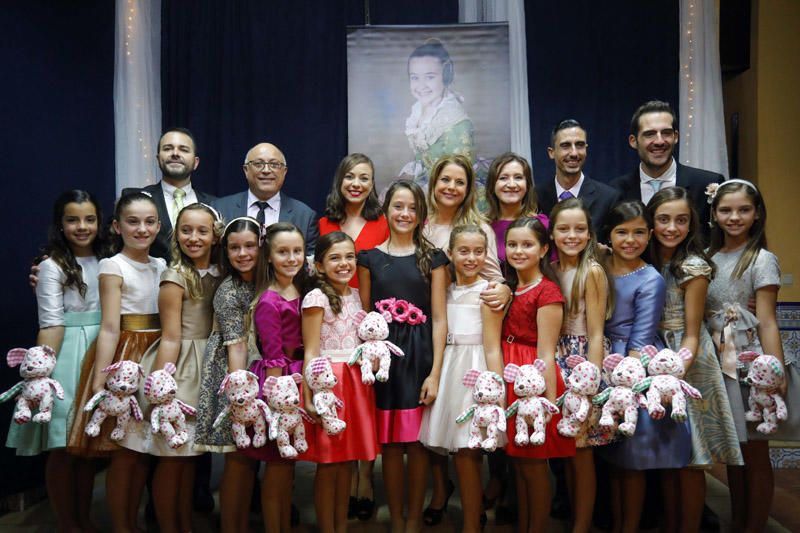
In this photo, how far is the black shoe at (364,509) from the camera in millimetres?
3395

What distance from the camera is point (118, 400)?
2.82 meters

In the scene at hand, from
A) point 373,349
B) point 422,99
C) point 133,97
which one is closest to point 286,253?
point 373,349

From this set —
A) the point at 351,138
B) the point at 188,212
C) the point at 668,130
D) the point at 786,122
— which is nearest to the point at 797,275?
the point at 786,122

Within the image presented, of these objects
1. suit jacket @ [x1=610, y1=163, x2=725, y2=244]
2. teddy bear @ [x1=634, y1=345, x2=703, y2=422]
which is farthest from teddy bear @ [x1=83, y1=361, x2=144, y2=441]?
suit jacket @ [x1=610, y1=163, x2=725, y2=244]

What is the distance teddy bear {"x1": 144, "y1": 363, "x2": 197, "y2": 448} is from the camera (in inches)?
109

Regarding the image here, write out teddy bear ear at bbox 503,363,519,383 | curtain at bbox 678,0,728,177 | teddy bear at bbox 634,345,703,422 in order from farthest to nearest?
curtain at bbox 678,0,728,177
teddy bear ear at bbox 503,363,519,383
teddy bear at bbox 634,345,703,422

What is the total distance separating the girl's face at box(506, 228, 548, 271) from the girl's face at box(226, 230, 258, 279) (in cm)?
114

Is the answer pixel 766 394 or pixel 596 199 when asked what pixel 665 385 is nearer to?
pixel 766 394

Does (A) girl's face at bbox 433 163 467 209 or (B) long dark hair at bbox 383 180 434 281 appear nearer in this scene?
(B) long dark hair at bbox 383 180 434 281

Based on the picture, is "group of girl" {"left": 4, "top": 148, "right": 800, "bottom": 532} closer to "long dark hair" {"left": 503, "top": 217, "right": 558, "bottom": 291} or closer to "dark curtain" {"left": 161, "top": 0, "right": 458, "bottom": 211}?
"long dark hair" {"left": 503, "top": 217, "right": 558, "bottom": 291}

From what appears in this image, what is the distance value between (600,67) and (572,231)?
9.70 ft

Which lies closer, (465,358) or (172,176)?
(465,358)

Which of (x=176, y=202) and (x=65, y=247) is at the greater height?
(x=176, y=202)

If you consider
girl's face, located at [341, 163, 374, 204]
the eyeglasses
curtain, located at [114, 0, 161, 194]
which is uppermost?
curtain, located at [114, 0, 161, 194]
